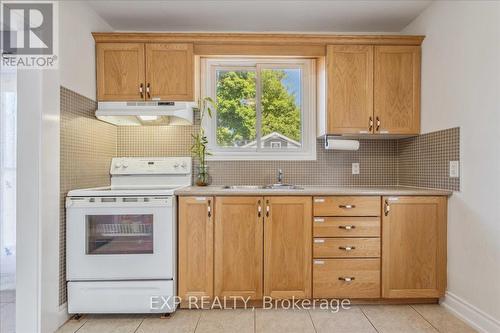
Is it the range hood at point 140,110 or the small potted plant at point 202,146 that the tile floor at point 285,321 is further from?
the range hood at point 140,110

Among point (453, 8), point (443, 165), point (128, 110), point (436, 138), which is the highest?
point (453, 8)

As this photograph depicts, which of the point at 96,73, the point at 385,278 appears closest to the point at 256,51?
the point at 96,73

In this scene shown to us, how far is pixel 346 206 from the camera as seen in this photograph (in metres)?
2.41

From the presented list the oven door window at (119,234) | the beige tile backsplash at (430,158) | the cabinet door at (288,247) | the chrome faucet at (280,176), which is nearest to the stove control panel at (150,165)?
the oven door window at (119,234)

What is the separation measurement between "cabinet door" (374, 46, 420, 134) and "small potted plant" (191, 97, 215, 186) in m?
1.58

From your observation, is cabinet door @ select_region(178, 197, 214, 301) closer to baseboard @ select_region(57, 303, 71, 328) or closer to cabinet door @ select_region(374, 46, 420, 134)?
baseboard @ select_region(57, 303, 71, 328)

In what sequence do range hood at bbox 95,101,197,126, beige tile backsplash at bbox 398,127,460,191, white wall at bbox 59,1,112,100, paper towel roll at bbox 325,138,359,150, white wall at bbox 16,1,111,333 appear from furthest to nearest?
paper towel roll at bbox 325,138,359,150 < range hood at bbox 95,101,197,126 < beige tile backsplash at bbox 398,127,460,191 < white wall at bbox 59,1,112,100 < white wall at bbox 16,1,111,333

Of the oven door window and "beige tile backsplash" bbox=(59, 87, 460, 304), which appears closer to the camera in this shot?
the oven door window

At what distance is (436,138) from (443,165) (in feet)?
0.80

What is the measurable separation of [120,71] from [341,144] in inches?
83.6

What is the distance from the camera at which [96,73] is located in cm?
268

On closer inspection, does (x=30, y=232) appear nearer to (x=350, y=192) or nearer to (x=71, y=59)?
(x=71, y=59)

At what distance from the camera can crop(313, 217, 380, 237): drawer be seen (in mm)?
2396

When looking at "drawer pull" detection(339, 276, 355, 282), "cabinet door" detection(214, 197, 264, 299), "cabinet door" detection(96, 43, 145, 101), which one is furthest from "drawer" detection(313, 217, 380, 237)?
"cabinet door" detection(96, 43, 145, 101)
